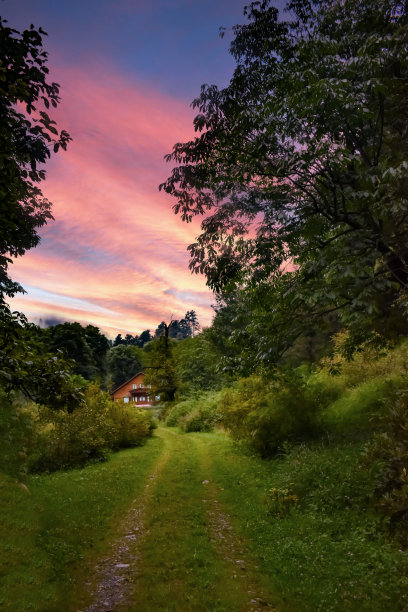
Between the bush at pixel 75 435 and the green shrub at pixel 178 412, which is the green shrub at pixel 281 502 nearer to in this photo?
the bush at pixel 75 435

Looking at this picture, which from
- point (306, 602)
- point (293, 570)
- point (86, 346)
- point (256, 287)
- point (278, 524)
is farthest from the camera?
point (86, 346)

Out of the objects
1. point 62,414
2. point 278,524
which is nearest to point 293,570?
point 278,524

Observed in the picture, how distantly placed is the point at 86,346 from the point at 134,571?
1610 inches

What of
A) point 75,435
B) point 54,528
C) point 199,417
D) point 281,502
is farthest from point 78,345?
point 281,502

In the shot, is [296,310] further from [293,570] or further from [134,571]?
[134,571]

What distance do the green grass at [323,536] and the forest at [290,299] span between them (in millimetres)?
40

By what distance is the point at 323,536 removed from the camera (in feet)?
26.2

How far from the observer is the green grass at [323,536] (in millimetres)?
5992

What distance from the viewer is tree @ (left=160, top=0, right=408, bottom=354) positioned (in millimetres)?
8047

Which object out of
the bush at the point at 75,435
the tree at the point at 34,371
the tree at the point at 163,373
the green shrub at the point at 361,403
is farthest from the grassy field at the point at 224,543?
the tree at the point at 163,373

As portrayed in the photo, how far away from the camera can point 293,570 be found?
687cm

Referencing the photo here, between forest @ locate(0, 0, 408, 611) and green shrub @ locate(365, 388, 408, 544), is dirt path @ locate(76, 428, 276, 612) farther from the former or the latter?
green shrub @ locate(365, 388, 408, 544)

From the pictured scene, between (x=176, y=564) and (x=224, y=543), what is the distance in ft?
5.27

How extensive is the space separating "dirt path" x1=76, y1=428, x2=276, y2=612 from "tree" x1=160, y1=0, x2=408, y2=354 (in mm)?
6274
